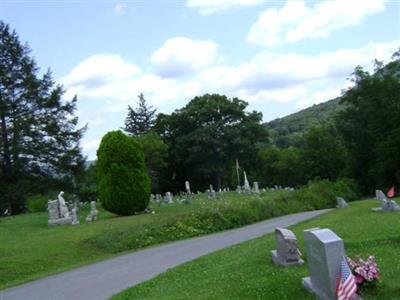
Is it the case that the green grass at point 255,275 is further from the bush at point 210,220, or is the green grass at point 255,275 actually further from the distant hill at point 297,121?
the distant hill at point 297,121

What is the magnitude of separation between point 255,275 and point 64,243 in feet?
34.6

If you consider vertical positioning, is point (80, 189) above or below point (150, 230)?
above

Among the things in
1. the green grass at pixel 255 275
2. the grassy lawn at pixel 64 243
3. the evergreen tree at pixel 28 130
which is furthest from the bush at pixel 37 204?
the green grass at pixel 255 275

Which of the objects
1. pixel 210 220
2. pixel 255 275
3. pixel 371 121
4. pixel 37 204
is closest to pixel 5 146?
pixel 37 204

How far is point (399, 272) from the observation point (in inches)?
348

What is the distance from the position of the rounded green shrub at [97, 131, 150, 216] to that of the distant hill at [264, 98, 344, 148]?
249ft

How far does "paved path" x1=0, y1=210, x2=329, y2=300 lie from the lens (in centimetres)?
1257

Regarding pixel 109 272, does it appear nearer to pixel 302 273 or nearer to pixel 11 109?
pixel 302 273

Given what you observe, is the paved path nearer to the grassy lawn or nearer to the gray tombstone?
the grassy lawn

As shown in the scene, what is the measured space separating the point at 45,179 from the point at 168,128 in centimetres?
2651

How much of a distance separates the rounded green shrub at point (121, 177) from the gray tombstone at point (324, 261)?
19408 millimetres

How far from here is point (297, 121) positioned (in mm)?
118625

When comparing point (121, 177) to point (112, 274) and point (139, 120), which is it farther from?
point (139, 120)

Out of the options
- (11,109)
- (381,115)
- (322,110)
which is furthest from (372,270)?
(322,110)
